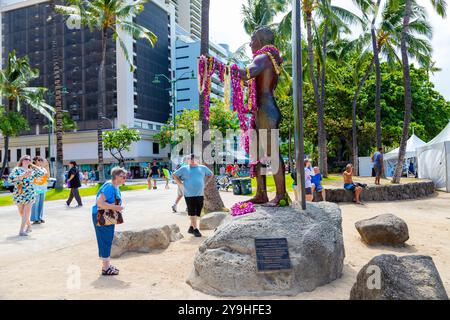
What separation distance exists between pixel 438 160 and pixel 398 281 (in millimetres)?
16932

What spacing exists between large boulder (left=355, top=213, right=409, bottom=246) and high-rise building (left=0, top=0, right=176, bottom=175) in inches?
1718

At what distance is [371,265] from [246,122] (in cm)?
306

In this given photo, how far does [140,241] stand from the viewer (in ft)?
21.2

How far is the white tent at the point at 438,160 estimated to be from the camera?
16.5 meters

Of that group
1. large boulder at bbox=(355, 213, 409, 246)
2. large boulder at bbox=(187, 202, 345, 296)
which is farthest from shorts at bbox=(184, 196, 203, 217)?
large boulder at bbox=(355, 213, 409, 246)

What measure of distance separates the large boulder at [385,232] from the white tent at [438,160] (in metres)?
11.6

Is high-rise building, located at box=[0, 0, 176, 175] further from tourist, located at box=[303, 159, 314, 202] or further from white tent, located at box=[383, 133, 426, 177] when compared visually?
tourist, located at box=[303, 159, 314, 202]

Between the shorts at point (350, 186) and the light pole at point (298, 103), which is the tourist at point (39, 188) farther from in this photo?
the shorts at point (350, 186)

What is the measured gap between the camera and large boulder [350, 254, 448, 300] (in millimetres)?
3268

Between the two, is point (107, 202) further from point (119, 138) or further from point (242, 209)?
point (119, 138)

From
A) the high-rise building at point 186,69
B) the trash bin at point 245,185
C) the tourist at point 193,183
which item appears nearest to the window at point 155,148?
the high-rise building at point 186,69

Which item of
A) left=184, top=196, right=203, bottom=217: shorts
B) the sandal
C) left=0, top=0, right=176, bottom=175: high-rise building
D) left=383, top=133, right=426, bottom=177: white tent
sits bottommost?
the sandal

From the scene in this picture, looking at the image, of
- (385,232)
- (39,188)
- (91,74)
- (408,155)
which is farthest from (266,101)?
(91,74)
